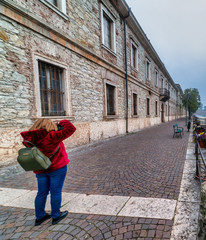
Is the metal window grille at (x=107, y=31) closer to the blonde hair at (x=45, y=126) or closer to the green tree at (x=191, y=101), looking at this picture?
the blonde hair at (x=45, y=126)

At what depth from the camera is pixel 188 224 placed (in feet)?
5.98

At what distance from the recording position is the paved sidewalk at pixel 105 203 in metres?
1.83

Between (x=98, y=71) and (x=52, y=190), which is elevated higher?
(x=98, y=71)

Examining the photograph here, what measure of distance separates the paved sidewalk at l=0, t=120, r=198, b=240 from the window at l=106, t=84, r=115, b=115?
5.91 m

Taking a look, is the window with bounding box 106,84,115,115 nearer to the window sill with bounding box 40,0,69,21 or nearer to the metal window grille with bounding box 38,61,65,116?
the metal window grille with bounding box 38,61,65,116

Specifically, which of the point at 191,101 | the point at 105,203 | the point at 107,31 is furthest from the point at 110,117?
the point at 191,101

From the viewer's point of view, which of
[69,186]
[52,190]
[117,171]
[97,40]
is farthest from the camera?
[97,40]

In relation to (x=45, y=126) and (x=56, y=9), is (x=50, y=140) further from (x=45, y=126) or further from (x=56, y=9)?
(x=56, y=9)

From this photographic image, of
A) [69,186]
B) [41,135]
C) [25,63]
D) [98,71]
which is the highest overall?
[98,71]

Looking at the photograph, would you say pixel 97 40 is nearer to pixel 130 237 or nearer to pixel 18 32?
pixel 18 32

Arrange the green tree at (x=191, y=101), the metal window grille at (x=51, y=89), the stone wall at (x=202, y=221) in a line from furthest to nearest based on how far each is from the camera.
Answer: the green tree at (x=191, y=101) < the metal window grille at (x=51, y=89) < the stone wall at (x=202, y=221)

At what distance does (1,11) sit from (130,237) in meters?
6.02

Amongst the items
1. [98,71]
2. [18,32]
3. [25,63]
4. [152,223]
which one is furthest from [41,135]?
[98,71]

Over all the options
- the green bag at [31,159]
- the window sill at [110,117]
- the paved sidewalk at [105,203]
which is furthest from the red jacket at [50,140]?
the window sill at [110,117]
